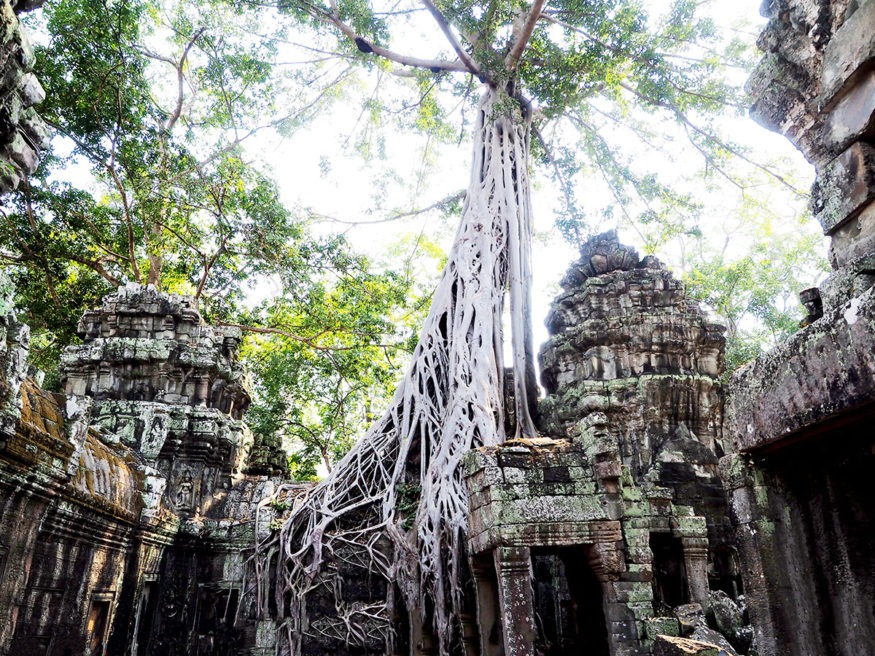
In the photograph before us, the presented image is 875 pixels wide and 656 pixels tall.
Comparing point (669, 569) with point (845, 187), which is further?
point (669, 569)

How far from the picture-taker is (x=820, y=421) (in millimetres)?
1630

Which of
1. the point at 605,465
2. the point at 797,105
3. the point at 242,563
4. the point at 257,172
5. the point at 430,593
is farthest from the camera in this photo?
the point at 257,172

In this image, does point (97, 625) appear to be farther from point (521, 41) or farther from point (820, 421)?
point (521, 41)

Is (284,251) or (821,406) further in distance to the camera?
(284,251)

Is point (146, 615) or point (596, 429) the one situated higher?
point (596, 429)

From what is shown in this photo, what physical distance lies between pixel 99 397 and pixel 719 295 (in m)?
12.0

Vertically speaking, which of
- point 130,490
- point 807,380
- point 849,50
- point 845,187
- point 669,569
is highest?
point 849,50

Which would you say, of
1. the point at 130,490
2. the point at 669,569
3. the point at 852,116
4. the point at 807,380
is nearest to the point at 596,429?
A: the point at 669,569

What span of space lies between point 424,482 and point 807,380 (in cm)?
483

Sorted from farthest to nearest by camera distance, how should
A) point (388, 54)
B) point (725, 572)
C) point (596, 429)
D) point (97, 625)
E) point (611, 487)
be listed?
1. point (388, 54)
2. point (725, 572)
3. point (97, 625)
4. point (596, 429)
5. point (611, 487)

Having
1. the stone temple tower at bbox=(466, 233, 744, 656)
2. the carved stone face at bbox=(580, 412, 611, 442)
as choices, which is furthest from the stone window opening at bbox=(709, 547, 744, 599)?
the carved stone face at bbox=(580, 412, 611, 442)

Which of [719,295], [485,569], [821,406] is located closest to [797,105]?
[821,406]

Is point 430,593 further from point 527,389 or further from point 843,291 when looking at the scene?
point 843,291

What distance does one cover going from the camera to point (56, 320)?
10.5 meters
